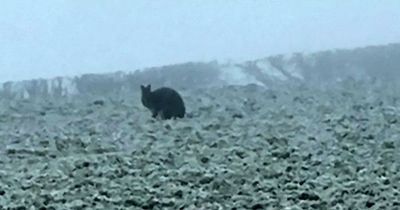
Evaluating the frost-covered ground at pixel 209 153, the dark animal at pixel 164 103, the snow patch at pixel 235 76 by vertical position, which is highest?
the snow patch at pixel 235 76

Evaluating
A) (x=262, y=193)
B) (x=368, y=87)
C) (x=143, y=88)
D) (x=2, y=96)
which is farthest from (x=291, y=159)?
(x=2, y=96)

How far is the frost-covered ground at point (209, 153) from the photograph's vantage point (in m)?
2.62

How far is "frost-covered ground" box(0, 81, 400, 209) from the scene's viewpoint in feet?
8.61

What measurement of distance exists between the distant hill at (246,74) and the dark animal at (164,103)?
60 centimetres

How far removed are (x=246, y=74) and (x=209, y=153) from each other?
79.5 inches

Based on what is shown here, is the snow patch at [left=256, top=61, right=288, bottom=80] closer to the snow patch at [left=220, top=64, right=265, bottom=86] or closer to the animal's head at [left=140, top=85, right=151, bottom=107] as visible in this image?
the snow patch at [left=220, top=64, right=265, bottom=86]

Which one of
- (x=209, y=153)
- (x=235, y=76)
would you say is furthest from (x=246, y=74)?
(x=209, y=153)

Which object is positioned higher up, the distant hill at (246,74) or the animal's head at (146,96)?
the distant hill at (246,74)

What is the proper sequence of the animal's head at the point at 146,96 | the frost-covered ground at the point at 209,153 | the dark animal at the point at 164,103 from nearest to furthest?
the frost-covered ground at the point at 209,153, the dark animal at the point at 164,103, the animal's head at the point at 146,96

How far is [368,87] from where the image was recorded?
480 cm

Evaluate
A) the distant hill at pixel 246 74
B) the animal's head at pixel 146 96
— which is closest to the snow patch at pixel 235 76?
the distant hill at pixel 246 74

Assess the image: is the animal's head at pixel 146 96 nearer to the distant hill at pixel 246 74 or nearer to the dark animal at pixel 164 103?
the dark animal at pixel 164 103

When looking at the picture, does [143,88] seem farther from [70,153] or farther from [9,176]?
[9,176]

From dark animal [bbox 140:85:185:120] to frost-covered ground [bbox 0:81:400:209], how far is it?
56 millimetres
